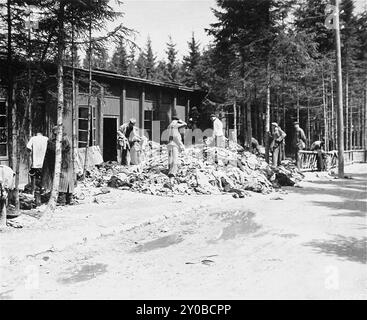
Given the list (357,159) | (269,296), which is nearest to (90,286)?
(269,296)

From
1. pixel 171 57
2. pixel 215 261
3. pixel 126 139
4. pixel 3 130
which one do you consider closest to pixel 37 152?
pixel 3 130

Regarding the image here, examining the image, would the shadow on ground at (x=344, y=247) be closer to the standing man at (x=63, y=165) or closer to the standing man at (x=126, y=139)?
the standing man at (x=63, y=165)

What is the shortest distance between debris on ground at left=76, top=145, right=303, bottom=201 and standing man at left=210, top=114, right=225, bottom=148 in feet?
1.76

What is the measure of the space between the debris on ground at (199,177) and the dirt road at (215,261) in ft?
10.7

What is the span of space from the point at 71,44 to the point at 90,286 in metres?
6.74

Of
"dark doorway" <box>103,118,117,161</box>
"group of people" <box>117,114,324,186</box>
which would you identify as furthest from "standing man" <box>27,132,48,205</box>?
"dark doorway" <box>103,118,117,161</box>

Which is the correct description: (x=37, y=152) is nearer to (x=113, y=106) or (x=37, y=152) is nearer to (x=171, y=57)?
(x=113, y=106)

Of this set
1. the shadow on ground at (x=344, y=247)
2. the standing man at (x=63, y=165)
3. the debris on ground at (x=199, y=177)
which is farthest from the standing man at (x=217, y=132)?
the shadow on ground at (x=344, y=247)

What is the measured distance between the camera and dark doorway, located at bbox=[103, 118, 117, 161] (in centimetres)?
2000

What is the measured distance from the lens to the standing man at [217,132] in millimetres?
16547

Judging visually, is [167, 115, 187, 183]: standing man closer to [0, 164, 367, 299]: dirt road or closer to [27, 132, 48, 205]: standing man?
[0, 164, 367, 299]: dirt road

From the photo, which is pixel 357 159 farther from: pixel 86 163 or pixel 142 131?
pixel 86 163
